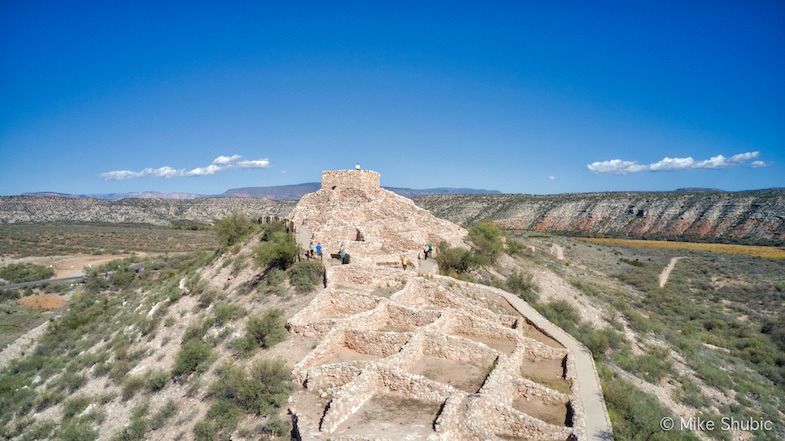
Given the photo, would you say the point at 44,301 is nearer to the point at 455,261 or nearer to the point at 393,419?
the point at 455,261

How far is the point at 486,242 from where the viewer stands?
92.4 feet

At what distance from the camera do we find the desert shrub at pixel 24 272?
39.8m

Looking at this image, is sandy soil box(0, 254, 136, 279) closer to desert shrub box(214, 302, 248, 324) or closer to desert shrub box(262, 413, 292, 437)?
desert shrub box(214, 302, 248, 324)

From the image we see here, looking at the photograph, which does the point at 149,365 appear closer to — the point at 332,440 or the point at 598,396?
the point at 332,440

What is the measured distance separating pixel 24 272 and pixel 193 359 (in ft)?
134

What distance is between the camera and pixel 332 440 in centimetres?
827

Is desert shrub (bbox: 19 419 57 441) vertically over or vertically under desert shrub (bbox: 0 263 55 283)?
under

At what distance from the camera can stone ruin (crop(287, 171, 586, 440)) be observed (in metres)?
9.18

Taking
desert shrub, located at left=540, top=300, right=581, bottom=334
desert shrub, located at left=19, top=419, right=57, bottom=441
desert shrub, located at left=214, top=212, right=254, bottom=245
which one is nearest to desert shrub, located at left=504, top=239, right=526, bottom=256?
desert shrub, located at left=540, top=300, right=581, bottom=334

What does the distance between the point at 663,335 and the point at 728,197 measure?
237 feet

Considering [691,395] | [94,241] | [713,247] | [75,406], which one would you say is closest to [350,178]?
[75,406]

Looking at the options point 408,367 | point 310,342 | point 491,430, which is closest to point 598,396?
point 491,430

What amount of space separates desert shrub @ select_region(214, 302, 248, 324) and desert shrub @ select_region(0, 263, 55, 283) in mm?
36178

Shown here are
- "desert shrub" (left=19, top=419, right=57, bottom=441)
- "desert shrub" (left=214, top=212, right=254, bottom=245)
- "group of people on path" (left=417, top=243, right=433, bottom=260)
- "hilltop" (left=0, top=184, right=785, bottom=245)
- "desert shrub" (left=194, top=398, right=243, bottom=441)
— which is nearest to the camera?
"desert shrub" (left=194, top=398, right=243, bottom=441)
